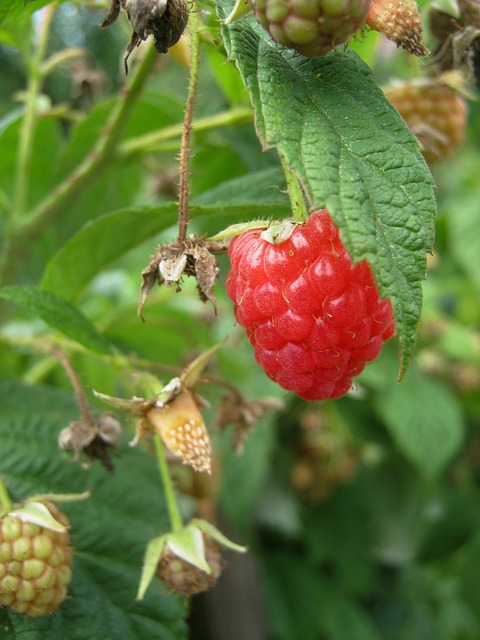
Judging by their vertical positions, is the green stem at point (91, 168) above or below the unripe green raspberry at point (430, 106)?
below

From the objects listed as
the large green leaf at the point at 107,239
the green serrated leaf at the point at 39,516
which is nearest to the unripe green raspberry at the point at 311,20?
the large green leaf at the point at 107,239

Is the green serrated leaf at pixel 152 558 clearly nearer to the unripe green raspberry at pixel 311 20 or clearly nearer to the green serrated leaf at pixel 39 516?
the green serrated leaf at pixel 39 516

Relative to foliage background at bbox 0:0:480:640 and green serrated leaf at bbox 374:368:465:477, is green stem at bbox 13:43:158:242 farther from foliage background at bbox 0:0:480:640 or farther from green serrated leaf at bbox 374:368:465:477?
green serrated leaf at bbox 374:368:465:477

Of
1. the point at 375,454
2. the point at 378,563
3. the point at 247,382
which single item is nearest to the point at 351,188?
the point at 247,382

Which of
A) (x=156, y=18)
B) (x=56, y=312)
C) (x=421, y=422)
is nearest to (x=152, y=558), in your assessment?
(x=56, y=312)

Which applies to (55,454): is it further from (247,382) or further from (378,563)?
(378,563)

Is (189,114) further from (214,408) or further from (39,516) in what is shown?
(214,408)
